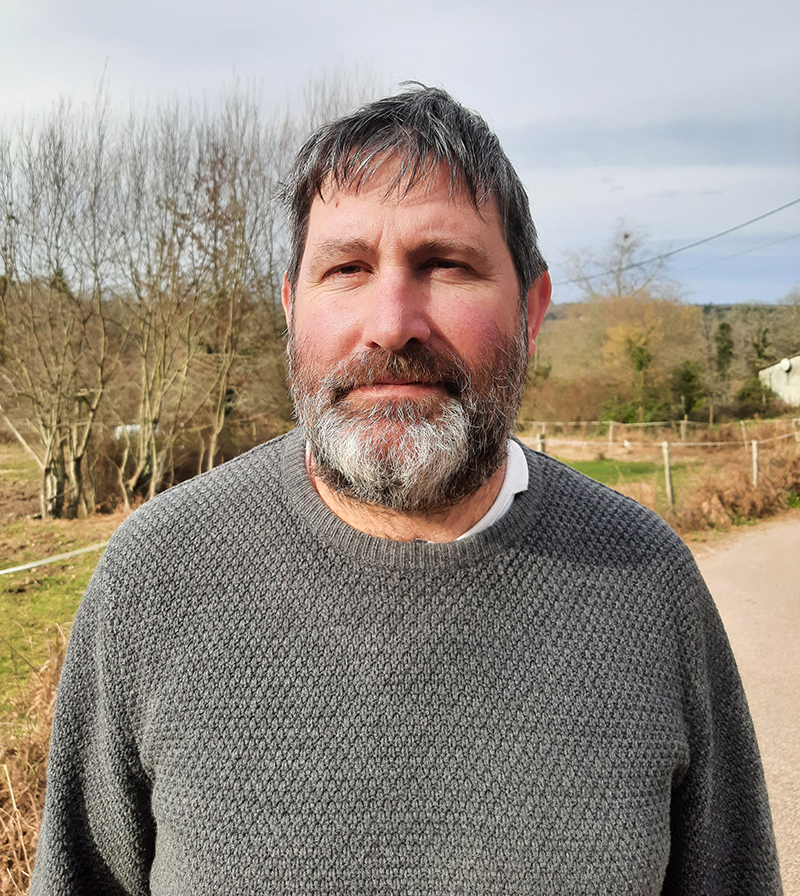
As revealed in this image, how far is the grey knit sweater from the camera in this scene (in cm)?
106

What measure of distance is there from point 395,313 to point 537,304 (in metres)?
0.45

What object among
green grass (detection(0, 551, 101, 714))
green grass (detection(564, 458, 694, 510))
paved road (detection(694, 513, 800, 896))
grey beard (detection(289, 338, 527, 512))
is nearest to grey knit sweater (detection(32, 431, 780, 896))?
grey beard (detection(289, 338, 527, 512))

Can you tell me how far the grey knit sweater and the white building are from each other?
2489 cm

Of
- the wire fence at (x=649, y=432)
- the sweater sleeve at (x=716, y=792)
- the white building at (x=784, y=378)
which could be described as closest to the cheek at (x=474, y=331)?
the sweater sleeve at (x=716, y=792)

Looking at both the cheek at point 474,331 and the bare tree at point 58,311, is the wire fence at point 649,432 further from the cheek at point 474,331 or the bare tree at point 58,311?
the cheek at point 474,331

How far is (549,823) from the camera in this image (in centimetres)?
107

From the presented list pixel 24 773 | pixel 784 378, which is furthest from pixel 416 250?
pixel 784 378

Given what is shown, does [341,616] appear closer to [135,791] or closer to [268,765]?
[268,765]

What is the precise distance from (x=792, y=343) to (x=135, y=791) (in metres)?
28.4

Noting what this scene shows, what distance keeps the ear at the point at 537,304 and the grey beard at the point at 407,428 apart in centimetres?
21

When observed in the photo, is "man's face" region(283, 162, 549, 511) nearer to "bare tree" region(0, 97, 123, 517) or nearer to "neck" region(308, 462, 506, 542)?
"neck" region(308, 462, 506, 542)

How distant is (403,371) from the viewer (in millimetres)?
1130

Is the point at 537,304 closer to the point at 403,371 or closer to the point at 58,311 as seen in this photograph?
the point at 403,371

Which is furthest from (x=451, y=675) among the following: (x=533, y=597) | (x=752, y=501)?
(x=752, y=501)
